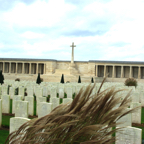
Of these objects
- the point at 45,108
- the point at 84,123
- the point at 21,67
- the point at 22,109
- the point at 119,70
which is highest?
the point at 21,67

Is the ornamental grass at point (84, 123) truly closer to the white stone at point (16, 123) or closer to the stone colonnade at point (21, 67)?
the white stone at point (16, 123)

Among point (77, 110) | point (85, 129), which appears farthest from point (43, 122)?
point (85, 129)

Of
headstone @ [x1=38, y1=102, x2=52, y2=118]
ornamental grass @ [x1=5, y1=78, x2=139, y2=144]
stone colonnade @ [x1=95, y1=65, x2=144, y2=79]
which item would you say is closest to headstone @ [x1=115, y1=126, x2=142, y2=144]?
ornamental grass @ [x1=5, y1=78, x2=139, y2=144]

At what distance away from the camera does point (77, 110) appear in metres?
2.39

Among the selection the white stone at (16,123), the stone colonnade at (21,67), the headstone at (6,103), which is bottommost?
the headstone at (6,103)

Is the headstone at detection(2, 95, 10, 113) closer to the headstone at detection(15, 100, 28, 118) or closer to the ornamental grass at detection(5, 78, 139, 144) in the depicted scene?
the headstone at detection(15, 100, 28, 118)

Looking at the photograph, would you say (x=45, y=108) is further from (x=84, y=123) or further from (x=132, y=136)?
(x=84, y=123)

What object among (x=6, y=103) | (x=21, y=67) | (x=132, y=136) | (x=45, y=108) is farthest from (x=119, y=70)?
(x=132, y=136)

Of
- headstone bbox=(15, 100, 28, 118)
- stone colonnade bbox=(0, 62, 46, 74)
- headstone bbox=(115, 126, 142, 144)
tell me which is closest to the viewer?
headstone bbox=(115, 126, 142, 144)

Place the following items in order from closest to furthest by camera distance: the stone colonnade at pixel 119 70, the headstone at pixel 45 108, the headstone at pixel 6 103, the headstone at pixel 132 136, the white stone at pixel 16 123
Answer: the headstone at pixel 132 136 → the white stone at pixel 16 123 → the headstone at pixel 45 108 → the headstone at pixel 6 103 → the stone colonnade at pixel 119 70

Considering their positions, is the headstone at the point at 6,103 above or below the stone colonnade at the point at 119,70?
below

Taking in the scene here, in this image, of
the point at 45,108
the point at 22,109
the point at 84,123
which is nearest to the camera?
the point at 84,123

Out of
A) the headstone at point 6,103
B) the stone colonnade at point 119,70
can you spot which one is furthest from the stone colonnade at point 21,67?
the headstone at point 6,103

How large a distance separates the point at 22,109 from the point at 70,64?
4209 cm
